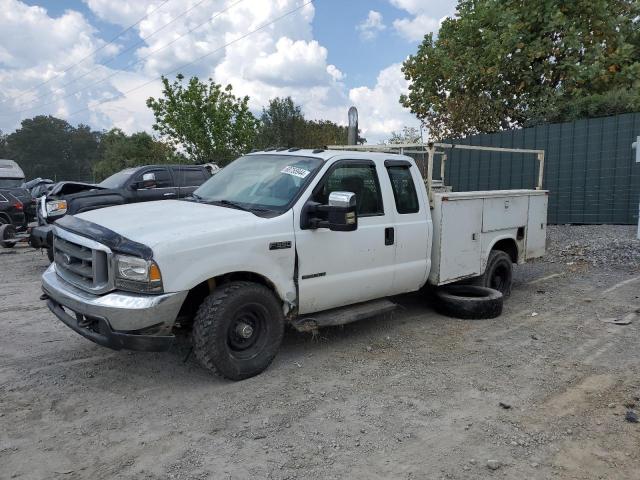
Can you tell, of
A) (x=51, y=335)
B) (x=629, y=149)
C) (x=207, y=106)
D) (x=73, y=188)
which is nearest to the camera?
(x=51, y=335)

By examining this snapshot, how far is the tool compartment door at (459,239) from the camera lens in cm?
572

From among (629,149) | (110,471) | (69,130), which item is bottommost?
(110,471)

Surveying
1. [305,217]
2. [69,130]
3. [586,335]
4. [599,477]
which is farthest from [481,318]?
[69,130]

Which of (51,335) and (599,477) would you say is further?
(51,335)

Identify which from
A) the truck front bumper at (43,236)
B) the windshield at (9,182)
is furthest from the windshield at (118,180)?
the windshield at (9,182)

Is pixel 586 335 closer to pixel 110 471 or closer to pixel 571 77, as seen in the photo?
pixel 110 471

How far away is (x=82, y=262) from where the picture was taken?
4.07m

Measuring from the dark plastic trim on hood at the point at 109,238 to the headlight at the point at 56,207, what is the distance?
5198 millimetres

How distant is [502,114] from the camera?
1708cm

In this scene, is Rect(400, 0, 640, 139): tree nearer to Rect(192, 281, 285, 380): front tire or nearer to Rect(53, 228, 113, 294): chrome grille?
Rect(192, 281, 285, 380): front tire

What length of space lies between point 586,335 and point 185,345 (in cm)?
408

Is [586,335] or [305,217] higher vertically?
[305,217]

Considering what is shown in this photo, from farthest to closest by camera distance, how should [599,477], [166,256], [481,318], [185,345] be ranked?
1. [481,318]
2. [185,345]
3. [166,256]
4. [599,477]

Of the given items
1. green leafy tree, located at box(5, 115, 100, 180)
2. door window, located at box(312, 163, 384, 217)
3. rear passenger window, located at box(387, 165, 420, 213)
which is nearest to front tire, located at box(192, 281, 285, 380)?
door window, located at box(312, 163, 384, 217)
